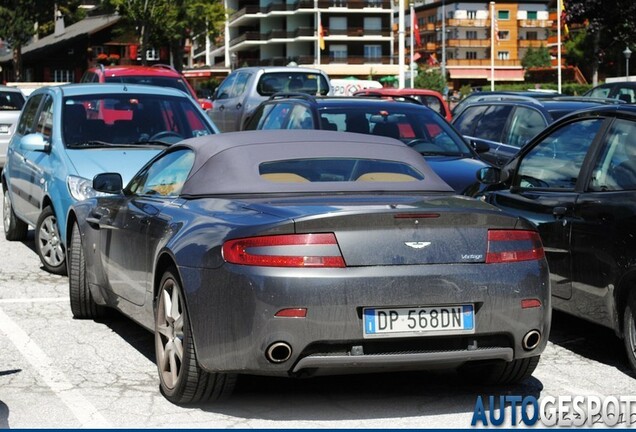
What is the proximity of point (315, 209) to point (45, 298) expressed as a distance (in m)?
4.35

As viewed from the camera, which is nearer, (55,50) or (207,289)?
(207,289)

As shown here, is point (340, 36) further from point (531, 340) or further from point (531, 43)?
point (531, 340)

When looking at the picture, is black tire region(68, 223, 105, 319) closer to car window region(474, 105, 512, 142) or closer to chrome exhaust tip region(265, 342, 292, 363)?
chrome exhaust tip region(265, 342, 292, 363)

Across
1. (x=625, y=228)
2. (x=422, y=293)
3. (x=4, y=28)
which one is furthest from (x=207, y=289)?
(x=4, y=28)

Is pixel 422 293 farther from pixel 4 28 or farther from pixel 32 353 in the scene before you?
pixel 4 28

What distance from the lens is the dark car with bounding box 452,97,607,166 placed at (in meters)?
14.2

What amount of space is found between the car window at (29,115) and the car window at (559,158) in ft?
20.3

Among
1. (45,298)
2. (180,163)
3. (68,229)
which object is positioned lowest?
(45,298)

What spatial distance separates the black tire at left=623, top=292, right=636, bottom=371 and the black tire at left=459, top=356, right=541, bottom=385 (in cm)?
74

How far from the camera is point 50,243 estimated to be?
36.3 ft

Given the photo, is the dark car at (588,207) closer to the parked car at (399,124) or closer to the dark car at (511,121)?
the parked car at (399,124)

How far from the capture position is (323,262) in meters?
5.75

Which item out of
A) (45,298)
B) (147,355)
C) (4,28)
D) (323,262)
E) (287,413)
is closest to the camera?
(323,262)

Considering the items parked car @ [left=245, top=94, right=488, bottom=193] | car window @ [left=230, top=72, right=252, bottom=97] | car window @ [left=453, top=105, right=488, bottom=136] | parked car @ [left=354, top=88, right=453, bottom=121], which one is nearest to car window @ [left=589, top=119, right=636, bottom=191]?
parked car @ [left=245, top=94, right=488, bottom=193]
